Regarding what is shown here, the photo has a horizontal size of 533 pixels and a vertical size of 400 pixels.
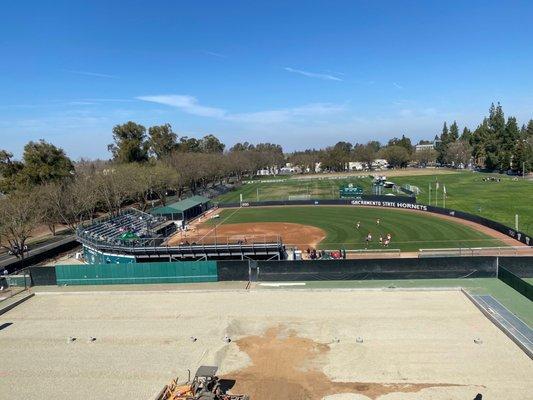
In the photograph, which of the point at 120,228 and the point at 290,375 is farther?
the point at 120,228

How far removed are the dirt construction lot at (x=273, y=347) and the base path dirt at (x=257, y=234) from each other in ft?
58.8

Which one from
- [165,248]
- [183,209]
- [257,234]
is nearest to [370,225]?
[257,234]

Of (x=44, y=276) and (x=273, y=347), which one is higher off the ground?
(x=44, y=276)

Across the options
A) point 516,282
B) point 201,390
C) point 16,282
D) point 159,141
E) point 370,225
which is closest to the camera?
point 201,390

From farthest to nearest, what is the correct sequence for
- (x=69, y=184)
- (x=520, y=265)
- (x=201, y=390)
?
1. (x=69, y=184)
2. (x=520, y=265)
3. (x=201, y=390)

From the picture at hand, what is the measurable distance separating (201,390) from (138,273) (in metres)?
19.4

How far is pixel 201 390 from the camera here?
17.0m

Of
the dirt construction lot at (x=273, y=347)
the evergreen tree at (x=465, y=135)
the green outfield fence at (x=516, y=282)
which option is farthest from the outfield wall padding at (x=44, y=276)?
the evergreen tree at (x=465, y=135)

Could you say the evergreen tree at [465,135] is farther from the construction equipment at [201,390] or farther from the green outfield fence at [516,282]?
the construction equipment at [201,390]

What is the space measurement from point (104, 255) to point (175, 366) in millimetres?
22322

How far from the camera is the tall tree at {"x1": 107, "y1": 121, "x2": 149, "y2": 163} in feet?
316

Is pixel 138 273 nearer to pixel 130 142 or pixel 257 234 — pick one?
pixel 257 234

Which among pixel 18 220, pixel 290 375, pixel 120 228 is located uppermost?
pixel 18 220

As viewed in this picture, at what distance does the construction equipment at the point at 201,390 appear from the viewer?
16.7m
